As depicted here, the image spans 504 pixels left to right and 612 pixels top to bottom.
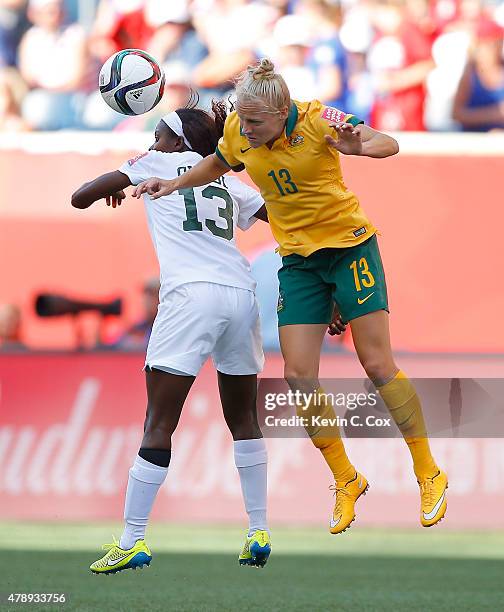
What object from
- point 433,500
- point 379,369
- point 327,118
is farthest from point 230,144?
point 433,500

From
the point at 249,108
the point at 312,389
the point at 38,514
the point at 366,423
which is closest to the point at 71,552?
the point at 38,514

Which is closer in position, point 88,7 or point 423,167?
point 423,167

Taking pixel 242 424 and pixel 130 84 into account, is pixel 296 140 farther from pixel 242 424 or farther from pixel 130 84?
pixel 242 424

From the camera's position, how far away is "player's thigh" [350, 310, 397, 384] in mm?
6227

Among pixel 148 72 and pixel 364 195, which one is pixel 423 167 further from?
pixel 148 72

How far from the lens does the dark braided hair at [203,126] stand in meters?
6.58

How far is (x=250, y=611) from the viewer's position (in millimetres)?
6535

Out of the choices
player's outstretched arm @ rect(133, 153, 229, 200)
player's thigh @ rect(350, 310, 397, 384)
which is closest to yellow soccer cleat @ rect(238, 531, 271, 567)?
player's thigh @ rect(350, 310, 397, 384)

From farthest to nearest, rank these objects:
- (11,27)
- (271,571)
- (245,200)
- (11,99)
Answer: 1. (11,27)
2. (11,99)
3. (271,571)
4. (245,200)

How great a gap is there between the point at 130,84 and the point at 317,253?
1326mm

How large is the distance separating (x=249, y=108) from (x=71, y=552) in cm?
467

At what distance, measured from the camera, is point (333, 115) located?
597cm

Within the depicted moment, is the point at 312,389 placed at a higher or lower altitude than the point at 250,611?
higher

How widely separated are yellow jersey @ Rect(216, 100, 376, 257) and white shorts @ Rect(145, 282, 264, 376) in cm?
41
